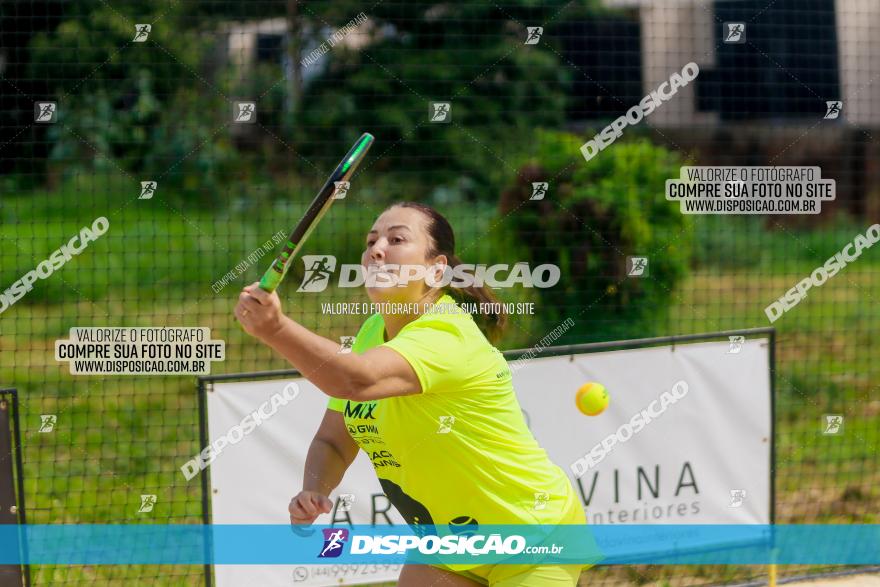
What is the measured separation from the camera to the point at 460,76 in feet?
46.6

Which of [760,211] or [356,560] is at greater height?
[760,211]

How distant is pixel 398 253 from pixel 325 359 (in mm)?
706

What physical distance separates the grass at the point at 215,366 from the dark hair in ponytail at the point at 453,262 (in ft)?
8.34

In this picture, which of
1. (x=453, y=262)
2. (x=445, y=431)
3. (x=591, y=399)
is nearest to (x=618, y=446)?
(x=591, y=399)

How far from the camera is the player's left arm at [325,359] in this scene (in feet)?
8.17

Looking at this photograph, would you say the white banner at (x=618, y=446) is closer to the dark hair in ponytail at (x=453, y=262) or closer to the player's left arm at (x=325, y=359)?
the dark hair in ponytail at (x=453, y=262)

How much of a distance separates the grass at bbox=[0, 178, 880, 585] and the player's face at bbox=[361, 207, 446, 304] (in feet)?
10.3

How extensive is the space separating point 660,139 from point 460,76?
12.9 ft

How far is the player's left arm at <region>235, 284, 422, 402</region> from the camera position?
2.49m

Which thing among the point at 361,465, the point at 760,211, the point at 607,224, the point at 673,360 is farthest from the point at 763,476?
the point at 607,224

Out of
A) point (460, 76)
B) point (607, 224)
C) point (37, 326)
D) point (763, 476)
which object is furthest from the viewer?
point (460, 76)

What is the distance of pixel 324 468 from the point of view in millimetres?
3545

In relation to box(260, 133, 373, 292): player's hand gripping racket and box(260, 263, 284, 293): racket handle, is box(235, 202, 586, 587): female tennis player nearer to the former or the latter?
box(260, 133, 373, 292): player's hand gripping racket

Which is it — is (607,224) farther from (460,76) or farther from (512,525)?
(460,76)
